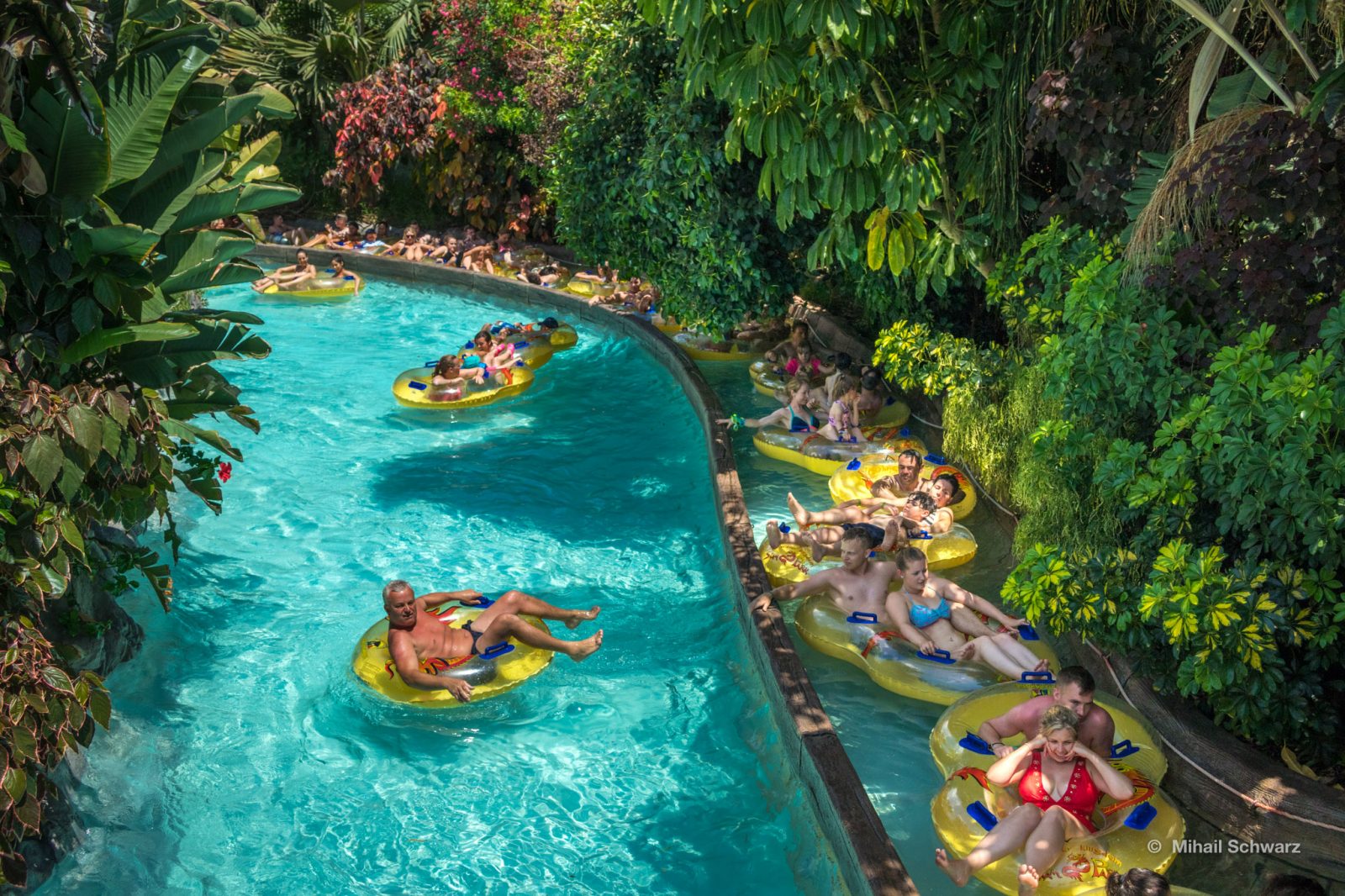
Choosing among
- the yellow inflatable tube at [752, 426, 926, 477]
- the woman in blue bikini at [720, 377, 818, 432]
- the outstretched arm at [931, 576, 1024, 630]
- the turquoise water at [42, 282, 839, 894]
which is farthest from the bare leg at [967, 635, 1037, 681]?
the woman in blue bikini at [720, 377, 818, 432]

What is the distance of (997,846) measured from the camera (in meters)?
5.57

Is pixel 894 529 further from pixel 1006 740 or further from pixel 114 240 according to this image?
pixel 114 240

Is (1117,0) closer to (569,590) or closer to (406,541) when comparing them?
(569,590)

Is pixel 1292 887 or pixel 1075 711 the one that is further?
pixel 1075 711

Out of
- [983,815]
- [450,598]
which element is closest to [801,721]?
[983,815]

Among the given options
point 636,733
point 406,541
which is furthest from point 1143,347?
point 406,541

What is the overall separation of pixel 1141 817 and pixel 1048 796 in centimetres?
47

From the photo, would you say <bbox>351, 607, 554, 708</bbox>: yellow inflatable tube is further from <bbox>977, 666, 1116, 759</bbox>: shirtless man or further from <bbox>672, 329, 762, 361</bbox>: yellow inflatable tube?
<bbox>672, 329, 762, 361</bbox>: yellow inflatable tube

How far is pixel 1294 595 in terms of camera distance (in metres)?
5.64

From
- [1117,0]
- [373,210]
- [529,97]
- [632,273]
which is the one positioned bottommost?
[373,210]

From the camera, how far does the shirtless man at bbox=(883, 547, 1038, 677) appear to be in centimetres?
758

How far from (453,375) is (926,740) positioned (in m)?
8.93

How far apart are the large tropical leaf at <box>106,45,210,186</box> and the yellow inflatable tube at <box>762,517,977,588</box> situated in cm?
530
